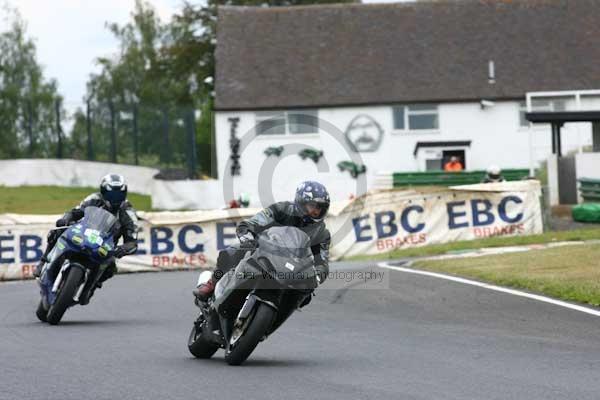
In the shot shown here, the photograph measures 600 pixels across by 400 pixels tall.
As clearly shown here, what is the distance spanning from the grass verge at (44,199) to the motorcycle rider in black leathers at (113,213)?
2908 centimetres

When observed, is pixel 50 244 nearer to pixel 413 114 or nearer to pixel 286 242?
pixel 286 242

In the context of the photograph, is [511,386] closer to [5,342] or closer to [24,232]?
[5,342]

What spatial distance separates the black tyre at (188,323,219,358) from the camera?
33.0 ft

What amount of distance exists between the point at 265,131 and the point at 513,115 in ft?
32.3

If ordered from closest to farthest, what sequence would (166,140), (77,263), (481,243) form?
(77,263) → (481,243) → (166,140)

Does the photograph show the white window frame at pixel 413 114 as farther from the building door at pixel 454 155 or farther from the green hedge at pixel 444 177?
the green hedge at pixel 444 177

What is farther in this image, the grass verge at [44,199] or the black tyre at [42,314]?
the grass verge at [44,199]

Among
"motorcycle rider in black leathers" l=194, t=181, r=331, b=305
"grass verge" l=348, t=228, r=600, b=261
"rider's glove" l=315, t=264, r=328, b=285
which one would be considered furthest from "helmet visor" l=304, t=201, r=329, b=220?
"grass verge" l=348, t=228, r=600, b=261

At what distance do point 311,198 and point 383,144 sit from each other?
41.4 metres

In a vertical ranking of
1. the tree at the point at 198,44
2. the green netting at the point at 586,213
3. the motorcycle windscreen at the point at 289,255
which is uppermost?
the tree at the point at 198,44

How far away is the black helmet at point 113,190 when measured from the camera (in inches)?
546

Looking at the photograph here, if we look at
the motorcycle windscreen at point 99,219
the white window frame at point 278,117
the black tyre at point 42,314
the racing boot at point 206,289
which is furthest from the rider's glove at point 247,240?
the white window frame at point 278,117

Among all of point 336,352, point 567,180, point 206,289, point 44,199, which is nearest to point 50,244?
point 206,289

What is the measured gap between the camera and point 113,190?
45.5 feet
